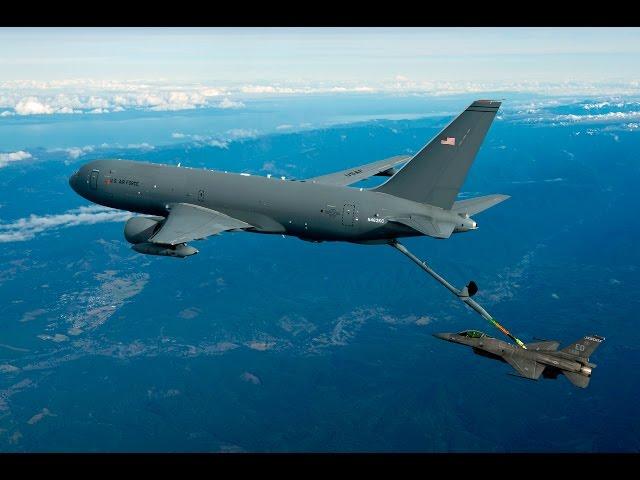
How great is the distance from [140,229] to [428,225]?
26.7 metres

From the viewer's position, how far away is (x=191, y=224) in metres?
50.9

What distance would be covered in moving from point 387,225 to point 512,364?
1900 cm

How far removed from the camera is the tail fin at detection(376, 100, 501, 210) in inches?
1898

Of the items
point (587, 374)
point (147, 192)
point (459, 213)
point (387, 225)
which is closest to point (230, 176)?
point (147, 192)

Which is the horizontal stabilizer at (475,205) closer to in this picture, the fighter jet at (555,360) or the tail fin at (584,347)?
the fighter jet at (555,360)

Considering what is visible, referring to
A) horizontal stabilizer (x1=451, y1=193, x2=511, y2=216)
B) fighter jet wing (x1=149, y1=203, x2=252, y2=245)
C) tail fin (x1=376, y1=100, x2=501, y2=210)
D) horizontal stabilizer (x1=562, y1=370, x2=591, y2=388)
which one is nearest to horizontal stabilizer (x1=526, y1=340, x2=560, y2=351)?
horizontal stabilizer (x1=562, y1=370, x2=591, y2=388)

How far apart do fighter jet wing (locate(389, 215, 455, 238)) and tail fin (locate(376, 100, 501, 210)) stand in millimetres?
2202

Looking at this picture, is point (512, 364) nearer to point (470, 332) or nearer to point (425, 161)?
point (470, 332)

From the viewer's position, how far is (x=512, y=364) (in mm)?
54031

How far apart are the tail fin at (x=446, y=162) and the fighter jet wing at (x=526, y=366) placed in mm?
17091

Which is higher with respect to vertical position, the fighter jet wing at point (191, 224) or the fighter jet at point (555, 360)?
the fighter jet wing at point (191, 224)

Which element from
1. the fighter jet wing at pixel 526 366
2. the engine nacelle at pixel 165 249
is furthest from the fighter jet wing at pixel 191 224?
the fighter jet wing at pixel 526 366

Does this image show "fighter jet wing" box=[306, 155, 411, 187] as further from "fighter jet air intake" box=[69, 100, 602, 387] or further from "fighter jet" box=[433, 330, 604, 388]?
"fighter jet" box=[433, 330, 604, 388]

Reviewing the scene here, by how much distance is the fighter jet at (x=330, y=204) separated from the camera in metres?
48.6
